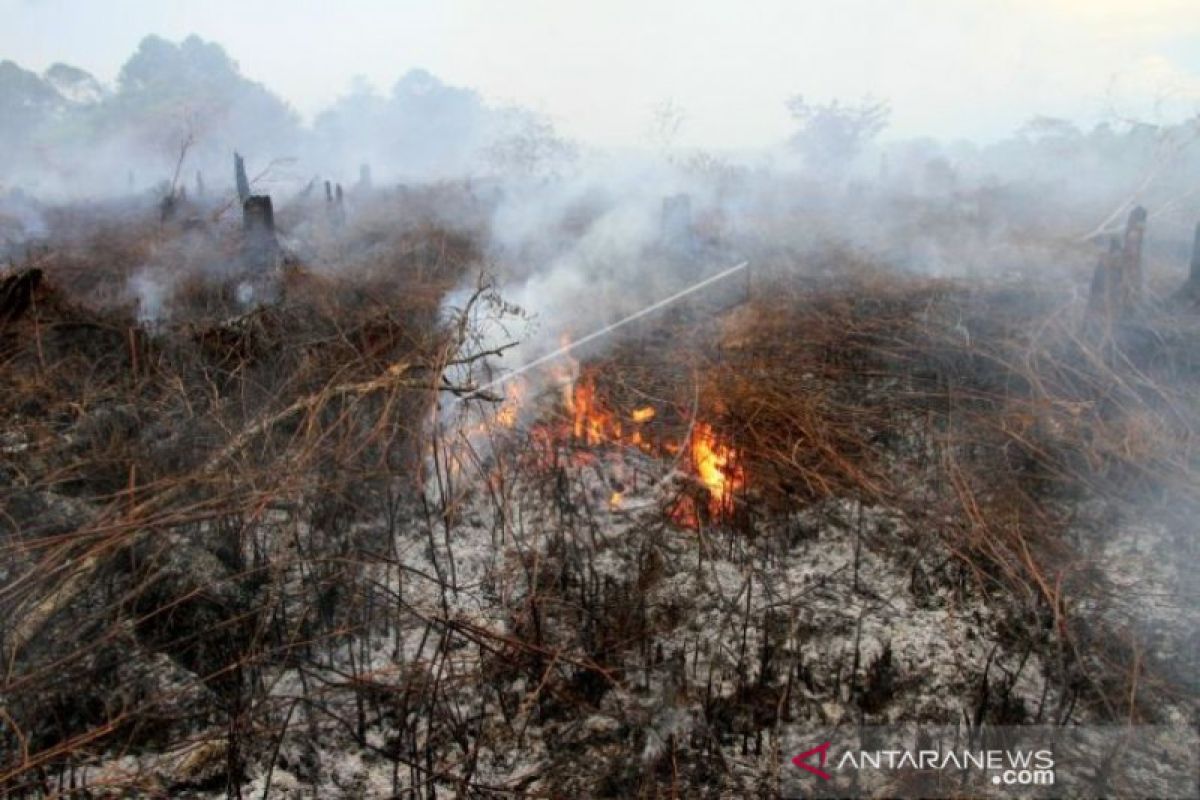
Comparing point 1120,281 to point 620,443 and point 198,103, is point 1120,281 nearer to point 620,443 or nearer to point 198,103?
point 620,443

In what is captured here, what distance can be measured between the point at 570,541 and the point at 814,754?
2202 millimetres

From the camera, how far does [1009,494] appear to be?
5207mm

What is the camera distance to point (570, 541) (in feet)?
16.2

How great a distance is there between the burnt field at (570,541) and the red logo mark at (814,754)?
0.08 m

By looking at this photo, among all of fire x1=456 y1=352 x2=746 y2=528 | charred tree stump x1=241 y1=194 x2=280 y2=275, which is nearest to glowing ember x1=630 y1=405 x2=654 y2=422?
fire x1=456 y1=352 x2=746 y2=528

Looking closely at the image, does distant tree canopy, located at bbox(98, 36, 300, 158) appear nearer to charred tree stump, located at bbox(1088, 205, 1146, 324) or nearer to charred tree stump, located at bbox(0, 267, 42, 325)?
charred tree stump, located at bbox(0, 267, 42, 325)

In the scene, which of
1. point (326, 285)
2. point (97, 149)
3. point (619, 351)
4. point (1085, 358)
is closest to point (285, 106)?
point (97, 149)

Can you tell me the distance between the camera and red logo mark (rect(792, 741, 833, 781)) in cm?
312

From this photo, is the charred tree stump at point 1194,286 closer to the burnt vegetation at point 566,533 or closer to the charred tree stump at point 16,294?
the burnt vegetation at point 566,533

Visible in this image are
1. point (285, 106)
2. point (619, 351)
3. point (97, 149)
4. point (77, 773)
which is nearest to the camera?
point (77, 773)

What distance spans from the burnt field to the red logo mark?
83 mm

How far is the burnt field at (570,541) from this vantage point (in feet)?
10.7

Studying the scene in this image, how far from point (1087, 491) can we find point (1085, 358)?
2.76 m

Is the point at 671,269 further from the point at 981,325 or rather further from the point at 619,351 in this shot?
the point at 981,325
